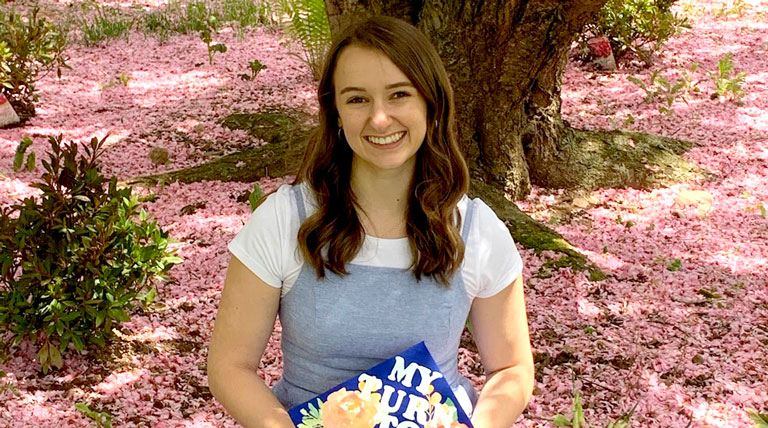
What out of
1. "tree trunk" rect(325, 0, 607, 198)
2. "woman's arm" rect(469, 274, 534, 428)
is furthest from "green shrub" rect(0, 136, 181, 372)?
"woman's arm" rect(469, 274, 534, 428)

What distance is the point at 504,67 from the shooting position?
4242mm

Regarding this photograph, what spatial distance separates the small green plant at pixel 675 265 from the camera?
13.5ft

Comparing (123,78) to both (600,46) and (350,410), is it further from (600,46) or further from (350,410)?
(350,410)

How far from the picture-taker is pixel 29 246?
3234mm

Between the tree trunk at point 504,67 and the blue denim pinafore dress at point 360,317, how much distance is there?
86.1 inches

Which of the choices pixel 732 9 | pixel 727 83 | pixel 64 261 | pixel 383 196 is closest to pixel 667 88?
pixel 727 83

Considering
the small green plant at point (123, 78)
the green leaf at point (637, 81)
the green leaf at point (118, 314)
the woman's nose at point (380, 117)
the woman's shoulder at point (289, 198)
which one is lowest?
the green leaf at point (118, 314)

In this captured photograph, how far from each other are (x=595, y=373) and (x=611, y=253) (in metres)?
1.04

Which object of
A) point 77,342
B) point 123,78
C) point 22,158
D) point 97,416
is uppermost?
point 123,78

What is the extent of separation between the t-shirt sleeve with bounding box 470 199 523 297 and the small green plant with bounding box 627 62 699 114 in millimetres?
4452

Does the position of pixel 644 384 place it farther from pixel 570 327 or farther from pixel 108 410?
pixel 108 410

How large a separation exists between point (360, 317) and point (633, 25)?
578 cm

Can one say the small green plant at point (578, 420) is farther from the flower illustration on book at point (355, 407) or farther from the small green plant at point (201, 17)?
the small green plant at point (201, 17)

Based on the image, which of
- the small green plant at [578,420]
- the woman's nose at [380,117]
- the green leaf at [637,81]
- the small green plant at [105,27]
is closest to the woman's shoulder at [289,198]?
the woman's nose at [380,117]
